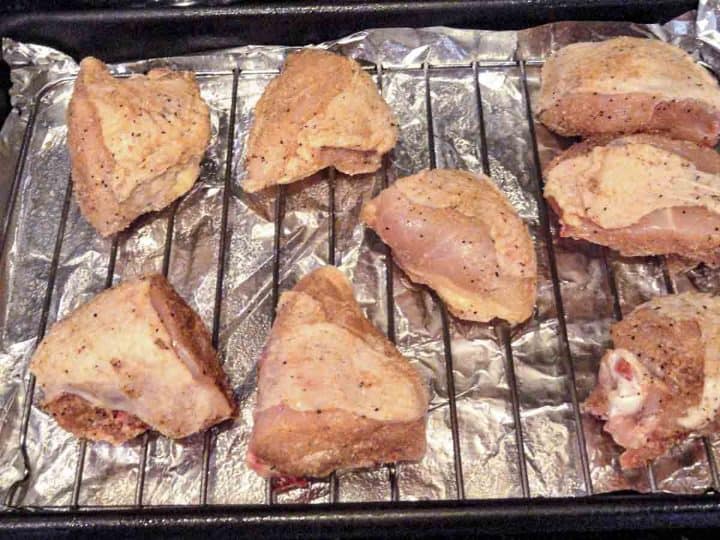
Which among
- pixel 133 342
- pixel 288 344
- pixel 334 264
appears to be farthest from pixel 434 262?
pixel 133 342

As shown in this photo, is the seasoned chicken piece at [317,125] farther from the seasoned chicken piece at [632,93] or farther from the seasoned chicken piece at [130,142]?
the seasoned chicken piece at [632,93]

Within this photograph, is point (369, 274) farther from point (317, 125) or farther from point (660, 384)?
point (660, 384)

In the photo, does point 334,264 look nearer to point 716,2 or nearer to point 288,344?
point 288,344

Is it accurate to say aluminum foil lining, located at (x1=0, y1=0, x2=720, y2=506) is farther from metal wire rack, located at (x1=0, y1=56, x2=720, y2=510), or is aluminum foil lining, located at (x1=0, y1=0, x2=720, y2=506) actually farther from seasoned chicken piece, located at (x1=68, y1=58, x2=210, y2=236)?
seasoned chicken piece, located at (x1=68, y1=58, x2=210, y2=236)

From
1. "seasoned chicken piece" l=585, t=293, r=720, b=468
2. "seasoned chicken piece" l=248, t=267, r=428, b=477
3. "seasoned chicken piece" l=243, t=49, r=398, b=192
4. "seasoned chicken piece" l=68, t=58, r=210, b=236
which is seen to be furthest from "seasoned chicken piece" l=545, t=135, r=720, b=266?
"seasoned chicken piece" l=68, t=58, r=210, b=236

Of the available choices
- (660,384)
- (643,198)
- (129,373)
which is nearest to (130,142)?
(129,373)

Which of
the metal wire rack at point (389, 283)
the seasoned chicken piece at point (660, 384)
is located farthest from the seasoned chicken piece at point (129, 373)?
the seasoned chicken piece at point (660, 384)
